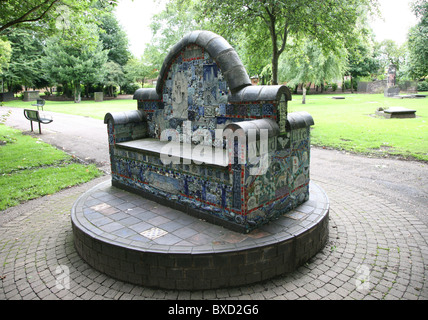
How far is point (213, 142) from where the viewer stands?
5672 millimetres

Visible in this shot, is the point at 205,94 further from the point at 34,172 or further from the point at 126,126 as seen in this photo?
the point at 34,172

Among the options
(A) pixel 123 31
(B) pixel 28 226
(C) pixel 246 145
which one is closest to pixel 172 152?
(C) pixel 246 145

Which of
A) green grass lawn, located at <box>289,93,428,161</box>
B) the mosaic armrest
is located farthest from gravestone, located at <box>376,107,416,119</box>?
the mosaic armrest

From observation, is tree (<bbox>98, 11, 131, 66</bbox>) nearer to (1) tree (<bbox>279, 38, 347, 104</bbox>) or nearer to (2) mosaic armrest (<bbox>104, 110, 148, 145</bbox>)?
(1) tree (<bbox>279, 38, 347, 104</bbox>)

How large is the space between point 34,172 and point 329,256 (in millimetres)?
8178

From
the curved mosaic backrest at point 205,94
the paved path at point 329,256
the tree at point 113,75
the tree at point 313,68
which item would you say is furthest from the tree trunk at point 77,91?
the curved mosaic backrest at point 205,94

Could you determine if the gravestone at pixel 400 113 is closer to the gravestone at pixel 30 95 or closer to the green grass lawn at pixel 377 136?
the green grass lawn at pixel 377 136

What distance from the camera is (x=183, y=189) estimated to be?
16.4ft

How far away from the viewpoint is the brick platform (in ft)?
12.2

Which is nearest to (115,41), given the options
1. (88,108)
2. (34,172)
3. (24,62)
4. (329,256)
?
(24,62)

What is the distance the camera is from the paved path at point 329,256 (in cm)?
372

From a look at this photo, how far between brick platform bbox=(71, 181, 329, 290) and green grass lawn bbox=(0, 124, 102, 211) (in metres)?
3.19

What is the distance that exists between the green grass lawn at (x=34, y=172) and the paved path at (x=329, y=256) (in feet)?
1.71
